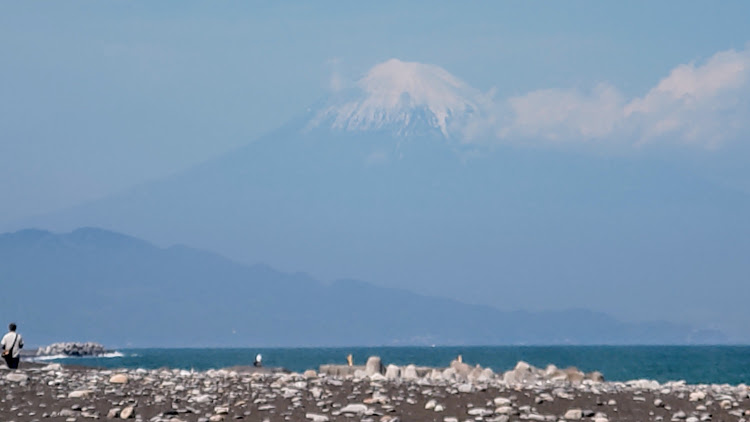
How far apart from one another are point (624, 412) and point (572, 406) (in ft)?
3.34

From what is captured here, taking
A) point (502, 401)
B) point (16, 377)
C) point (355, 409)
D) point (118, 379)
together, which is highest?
point (118, 379)

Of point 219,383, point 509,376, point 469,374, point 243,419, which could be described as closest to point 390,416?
point 243,419

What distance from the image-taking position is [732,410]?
2042cm

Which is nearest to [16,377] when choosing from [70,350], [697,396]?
[697,396]

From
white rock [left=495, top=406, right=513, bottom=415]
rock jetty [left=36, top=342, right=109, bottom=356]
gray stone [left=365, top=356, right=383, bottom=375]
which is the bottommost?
white rock [left=495, top=406, right=513, bottom=415]

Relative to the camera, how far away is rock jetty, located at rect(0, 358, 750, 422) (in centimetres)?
1870

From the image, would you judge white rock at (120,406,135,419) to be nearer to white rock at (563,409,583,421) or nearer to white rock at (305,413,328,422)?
white rock at (305,413,328,422)

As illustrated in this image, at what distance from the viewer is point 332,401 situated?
1989cm

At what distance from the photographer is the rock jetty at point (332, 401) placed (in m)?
18.7

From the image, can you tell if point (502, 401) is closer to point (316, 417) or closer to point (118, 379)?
point (316, 417)

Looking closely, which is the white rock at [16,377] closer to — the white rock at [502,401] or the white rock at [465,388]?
the white rock at [465,388]

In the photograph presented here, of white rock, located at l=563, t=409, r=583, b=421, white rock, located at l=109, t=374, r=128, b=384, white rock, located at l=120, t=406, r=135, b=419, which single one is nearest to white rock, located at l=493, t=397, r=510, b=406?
white rock, located at l=563, t=409, r=583, b=421

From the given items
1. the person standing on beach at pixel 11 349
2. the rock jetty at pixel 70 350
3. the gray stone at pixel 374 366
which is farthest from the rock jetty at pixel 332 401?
the rock jetty at pixel 70 350

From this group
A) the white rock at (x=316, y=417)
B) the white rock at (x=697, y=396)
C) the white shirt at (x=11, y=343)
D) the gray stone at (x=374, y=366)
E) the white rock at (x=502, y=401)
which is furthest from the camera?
the gray stone at (x=374, y=366)
